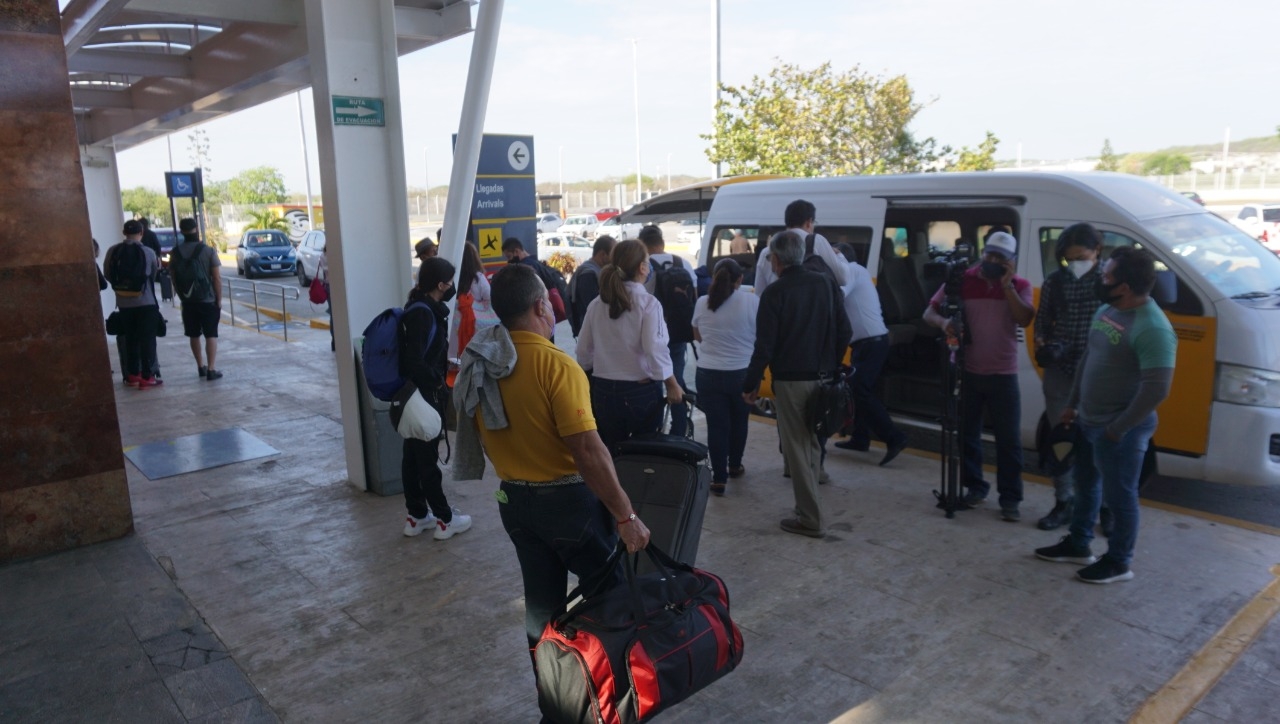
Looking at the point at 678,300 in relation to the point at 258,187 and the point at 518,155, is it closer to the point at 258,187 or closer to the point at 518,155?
the point at 518,155

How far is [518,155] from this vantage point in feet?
34.1

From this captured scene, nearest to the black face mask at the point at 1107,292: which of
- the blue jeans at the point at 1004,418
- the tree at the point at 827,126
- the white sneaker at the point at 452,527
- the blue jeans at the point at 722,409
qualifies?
the blue jeans at the point at 1004,418

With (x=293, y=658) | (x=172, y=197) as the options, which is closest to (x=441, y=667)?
(x=293, y=658)

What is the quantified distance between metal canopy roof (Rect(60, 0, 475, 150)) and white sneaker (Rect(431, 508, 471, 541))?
16.0 feet

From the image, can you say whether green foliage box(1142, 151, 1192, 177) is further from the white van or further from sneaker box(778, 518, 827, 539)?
sneaker box(778, 518, 827, 539)

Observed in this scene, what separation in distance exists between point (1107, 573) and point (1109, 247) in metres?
2.37

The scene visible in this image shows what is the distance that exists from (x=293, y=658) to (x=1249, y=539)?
5.43 meters

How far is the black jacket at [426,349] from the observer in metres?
5.09

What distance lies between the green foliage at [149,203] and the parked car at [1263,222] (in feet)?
221

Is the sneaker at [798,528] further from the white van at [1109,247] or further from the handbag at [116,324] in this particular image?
the handbag at [116,324]

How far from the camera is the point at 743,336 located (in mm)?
6012

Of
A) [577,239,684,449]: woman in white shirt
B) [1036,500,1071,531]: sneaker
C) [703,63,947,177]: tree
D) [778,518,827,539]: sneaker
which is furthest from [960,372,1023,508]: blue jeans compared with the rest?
[703,63,947,177]: tree

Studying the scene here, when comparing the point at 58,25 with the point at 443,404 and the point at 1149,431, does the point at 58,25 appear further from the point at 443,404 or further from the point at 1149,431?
the point at 1149,431

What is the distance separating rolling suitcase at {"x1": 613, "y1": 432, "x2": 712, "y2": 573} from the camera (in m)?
3.78
